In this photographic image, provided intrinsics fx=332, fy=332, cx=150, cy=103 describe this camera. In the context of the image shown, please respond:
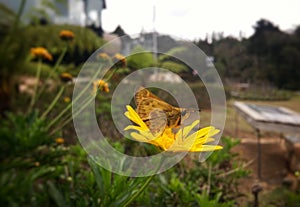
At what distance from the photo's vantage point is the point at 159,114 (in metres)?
0.14

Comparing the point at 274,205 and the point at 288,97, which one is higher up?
the point at 288,97

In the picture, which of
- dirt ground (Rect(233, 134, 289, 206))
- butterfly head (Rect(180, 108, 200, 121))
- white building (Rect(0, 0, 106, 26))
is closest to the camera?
butterfly head (Rect(180, 108, 200, 121))

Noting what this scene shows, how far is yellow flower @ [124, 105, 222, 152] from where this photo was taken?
14 centimetres

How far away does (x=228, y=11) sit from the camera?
450 mm

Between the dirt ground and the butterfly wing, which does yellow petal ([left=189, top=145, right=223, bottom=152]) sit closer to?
the butterfly wing

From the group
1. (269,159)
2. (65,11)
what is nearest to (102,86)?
(269,159)

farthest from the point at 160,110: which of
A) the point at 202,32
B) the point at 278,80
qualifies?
the point at 278,80

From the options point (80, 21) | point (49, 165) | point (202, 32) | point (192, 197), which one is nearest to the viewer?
point (202, 32)

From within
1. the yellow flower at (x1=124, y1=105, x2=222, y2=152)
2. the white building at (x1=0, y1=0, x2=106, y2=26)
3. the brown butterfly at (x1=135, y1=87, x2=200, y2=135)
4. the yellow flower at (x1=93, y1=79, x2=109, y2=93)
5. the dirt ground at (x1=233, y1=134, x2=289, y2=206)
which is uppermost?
the white building at (x1=0, y1=0, x2=106, y2=26)

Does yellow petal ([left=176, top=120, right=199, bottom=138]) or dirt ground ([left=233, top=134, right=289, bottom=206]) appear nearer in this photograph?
yellow petal ([left=176, top=120, right=199, bottom=138])

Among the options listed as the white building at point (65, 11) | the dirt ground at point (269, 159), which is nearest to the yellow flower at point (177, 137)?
the dirt ground at point (269, 159)

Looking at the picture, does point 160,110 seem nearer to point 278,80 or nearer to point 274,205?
point 274,205

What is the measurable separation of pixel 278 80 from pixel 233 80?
32.6 inches

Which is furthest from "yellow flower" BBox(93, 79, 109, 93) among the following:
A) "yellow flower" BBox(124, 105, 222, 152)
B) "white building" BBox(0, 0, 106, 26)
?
"white building" BBox(0, 0, 106, 26)
